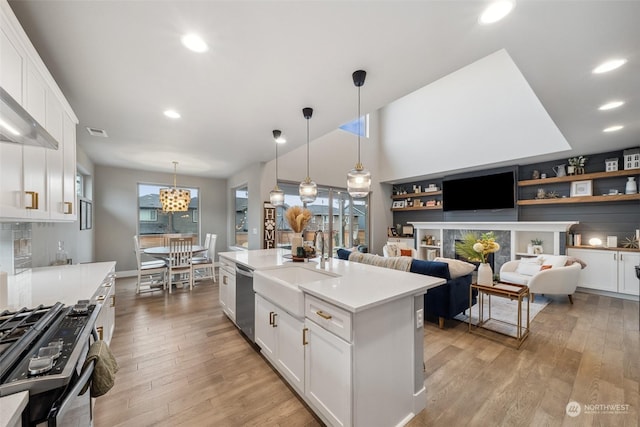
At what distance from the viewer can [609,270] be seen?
4332 mm

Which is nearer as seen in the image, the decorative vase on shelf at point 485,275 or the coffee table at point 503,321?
the coffee table at point 503,321

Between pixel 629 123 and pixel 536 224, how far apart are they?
235 centimetres

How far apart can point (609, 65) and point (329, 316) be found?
303 cm

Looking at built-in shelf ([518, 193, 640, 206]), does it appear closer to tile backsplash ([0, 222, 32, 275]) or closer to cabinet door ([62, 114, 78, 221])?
cabinet door ([62, 114, 78, 221])

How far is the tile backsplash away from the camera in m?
1.92

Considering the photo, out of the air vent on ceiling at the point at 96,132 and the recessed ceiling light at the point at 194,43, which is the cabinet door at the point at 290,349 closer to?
the recessed ceiling light at the point at 194,43

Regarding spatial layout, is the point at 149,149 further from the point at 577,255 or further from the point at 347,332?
the point at 577,255

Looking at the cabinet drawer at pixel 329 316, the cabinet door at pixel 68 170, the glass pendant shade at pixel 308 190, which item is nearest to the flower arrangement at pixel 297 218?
the glass pendant shade at pixel 308 190

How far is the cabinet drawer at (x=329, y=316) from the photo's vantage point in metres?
1.41

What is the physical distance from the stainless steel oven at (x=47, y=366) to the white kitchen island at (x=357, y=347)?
1122 millimetres

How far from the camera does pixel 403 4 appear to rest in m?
1.45

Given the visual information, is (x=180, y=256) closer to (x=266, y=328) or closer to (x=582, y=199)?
(x=266, y=328)
